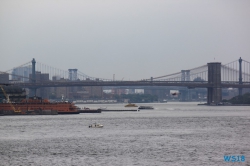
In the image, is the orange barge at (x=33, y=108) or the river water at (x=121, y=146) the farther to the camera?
the orange barge at (x=33, y=108)

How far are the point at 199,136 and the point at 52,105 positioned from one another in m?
43.8

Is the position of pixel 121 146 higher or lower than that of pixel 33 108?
lower

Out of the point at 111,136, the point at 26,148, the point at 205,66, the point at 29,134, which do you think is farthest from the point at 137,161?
the point at 205,66

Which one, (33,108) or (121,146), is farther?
(33,108)

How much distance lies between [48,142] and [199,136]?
1060 cm

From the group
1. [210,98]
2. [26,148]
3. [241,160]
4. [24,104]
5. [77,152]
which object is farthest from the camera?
[210,98]

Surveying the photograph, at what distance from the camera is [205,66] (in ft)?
486

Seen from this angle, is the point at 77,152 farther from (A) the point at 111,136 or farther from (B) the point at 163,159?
(A) the point at 111,136

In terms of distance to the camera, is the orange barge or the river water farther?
the orange barge

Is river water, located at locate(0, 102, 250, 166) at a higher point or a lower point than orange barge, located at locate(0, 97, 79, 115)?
lower

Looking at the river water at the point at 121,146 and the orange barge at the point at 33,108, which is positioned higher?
the orange barge at the point at 33,108

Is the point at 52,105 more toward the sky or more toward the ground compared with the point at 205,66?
more toward the ground

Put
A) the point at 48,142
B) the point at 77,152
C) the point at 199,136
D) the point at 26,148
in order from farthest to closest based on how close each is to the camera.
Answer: the point at 199,136 < the point at 48,142 < the point at 26,148 < the point at 77,152

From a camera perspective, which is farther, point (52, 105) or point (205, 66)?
point (205, 66)
